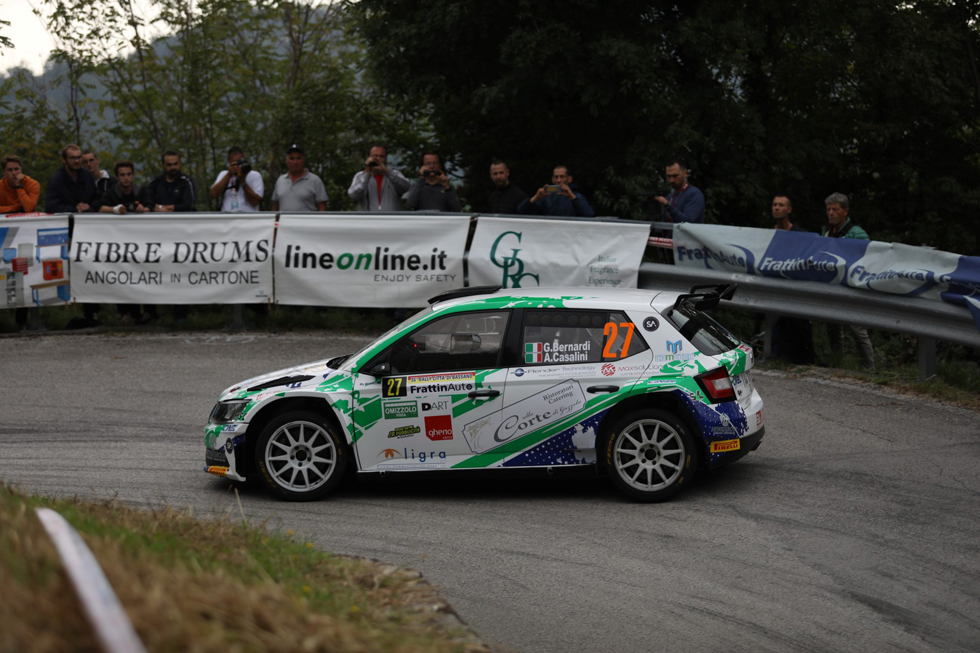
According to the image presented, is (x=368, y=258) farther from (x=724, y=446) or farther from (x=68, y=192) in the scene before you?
(x=724, y=446)

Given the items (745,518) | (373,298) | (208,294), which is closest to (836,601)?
(745,518)

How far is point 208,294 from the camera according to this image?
15.4 metres

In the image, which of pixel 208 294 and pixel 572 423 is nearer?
pixel 572 423

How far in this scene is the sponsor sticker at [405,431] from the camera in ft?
28.4

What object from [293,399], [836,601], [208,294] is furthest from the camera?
[208,294]

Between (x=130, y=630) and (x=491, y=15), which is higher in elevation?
(x=491, y=15)

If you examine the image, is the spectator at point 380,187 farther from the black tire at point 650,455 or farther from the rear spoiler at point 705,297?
the black tire at point 650,455

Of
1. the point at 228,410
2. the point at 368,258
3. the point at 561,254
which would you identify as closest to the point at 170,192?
the point at 368,258

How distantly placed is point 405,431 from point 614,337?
5.80 ft

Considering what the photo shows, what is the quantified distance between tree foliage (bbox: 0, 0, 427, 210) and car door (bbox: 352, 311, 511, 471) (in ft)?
41.7

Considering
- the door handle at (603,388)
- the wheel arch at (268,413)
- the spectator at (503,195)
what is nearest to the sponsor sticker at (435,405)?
the wheel arch at (268,413)

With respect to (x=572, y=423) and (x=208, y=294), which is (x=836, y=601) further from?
(x=208, y=294)

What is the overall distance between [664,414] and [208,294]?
887cm

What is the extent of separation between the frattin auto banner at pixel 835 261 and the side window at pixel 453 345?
507 centimetres
